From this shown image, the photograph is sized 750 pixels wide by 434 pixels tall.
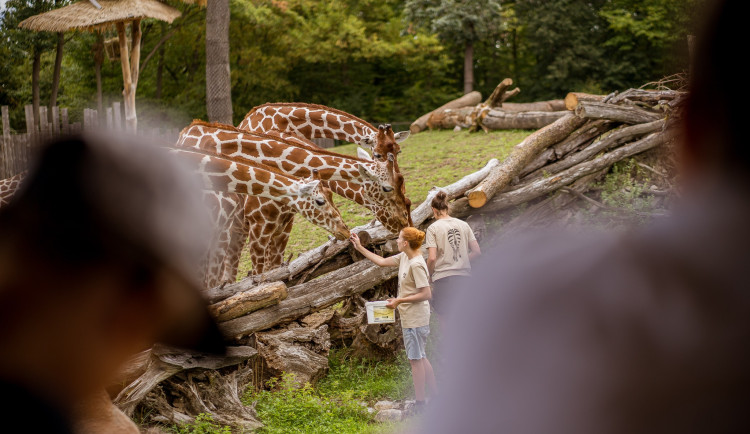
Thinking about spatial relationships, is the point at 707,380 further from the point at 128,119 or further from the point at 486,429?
the point at 128,119

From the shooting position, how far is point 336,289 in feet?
23.4

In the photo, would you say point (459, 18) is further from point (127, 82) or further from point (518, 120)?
point (127, 82)

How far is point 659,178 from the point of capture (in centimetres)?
1025

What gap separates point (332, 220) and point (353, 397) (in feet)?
5.61

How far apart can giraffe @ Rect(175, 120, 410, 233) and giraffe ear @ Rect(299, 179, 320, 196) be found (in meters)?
0.95

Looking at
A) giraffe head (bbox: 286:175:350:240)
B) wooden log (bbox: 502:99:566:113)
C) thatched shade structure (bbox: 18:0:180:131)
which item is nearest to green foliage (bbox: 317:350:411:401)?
giraffe head (bbox: 286:175:350:240)

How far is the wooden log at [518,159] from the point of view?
9398mm

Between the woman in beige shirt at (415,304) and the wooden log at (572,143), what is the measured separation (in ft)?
15.1

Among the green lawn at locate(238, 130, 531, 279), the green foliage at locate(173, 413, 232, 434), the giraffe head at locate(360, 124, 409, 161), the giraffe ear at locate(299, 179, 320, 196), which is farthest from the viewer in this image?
the green lawn at locate(238, 130, 531, 279)

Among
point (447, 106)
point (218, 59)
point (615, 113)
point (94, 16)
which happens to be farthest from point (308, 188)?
point (447, 106)

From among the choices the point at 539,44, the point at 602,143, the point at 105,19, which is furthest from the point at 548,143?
the point at 539,44

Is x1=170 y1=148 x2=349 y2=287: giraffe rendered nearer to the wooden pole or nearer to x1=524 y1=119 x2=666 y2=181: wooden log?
x1=524 y1=119 x2=666 y2=181: wooden log

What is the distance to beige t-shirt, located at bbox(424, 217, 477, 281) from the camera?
23.1 feet

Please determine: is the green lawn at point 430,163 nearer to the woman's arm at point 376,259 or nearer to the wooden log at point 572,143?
the wooden log at point 572,143
